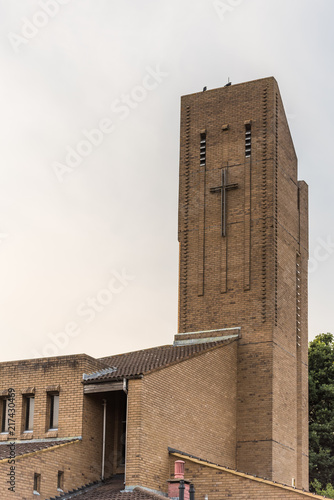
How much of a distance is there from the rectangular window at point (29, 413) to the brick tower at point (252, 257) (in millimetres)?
8148

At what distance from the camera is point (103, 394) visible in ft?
102

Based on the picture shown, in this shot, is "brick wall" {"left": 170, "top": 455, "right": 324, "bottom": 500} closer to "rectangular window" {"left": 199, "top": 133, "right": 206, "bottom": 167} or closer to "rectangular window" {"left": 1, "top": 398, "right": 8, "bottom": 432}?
"rectangular window" {"left": 1, "top": 398, "right": 8, "bottom": 432}

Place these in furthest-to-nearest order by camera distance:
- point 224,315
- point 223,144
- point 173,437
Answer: point 223,144 → point 224,315 → point 173,437

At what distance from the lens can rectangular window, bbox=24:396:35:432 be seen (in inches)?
1252

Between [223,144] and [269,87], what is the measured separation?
10.4 feet

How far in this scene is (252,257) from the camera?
124ft

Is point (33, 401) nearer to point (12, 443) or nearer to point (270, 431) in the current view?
point (12, 443)

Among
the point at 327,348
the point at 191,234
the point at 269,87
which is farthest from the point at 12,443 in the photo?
the point at 327,348

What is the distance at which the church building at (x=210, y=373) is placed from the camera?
2875 centimetres

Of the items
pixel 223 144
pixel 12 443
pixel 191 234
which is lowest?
pixel 12 443

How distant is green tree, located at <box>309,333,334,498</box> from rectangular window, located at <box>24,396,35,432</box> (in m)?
20.3

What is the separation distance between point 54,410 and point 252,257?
11106 millimetres

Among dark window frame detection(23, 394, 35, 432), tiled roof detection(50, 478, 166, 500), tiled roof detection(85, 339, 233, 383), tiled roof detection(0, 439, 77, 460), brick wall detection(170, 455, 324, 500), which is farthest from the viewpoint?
dark window frame detection(23, 394, 35, 432)

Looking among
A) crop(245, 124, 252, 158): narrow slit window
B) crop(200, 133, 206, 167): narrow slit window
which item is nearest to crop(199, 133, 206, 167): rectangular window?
crop(200, 133, 206, 167): narrow slit window
